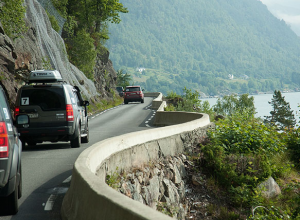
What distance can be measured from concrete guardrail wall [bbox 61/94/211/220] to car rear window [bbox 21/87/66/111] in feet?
9.92

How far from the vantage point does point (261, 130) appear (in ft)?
57.2

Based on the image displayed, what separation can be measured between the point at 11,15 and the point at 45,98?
11331 mm

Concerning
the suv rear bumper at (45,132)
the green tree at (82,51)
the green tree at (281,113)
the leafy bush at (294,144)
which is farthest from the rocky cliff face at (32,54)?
the green tree at (281,113)

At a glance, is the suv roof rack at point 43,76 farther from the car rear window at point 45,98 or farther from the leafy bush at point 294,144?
the leafy bush at point 294,144

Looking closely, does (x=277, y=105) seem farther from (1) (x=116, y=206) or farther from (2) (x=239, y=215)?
(1) (x=116, y=206)

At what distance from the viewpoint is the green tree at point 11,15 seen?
2196 centimetres

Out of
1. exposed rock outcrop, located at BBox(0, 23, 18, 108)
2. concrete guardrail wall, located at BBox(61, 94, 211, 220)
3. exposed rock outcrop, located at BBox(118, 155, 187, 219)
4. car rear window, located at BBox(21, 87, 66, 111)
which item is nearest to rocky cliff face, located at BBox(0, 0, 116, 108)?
exposed rock outcrop, located at BBox(0, 23, 18, 108)

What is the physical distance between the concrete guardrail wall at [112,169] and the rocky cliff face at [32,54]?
9.76 m

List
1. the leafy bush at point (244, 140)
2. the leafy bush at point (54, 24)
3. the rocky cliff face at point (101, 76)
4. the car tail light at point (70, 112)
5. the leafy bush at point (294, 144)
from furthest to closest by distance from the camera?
the rocky cliff face at point (101, 76) < the leafy bush at point (54, 24) < the leafy bush at point (294, 144) < the leafy bush at point (244, 140) < the car tail light at point (70, 112)

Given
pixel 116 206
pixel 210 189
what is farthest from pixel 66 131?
pixel 116 206

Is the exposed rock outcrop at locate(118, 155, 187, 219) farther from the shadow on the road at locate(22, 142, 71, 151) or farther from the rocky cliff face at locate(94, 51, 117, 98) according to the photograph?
the rocky cliff face at locate(94, 51, 117, 98)

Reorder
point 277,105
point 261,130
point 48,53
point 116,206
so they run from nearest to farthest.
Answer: point 116,206
point 261,130
point 48,53
point 277,105

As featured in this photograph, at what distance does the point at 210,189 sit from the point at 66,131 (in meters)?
4.60

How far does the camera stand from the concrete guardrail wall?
363 centimetres
